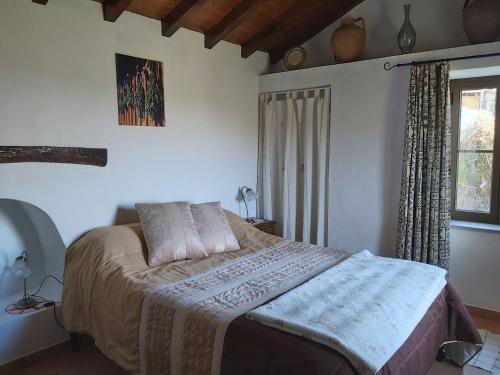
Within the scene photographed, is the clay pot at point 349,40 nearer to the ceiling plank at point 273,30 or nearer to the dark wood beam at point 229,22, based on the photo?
the ceiling plank at point 273,30

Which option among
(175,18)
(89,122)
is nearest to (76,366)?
(89,122)

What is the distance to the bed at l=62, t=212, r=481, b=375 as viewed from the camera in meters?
1.52

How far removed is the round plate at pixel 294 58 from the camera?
3929 millimetres

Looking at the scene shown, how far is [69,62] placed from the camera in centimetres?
262

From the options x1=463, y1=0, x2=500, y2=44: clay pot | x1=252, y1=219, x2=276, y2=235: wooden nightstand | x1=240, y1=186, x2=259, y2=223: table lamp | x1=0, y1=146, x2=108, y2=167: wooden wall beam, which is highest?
x1=463, y1=0, x2=500, y2=44: clay pot

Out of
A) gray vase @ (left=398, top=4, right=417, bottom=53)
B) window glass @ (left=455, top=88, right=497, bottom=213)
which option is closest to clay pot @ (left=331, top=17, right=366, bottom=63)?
gray vase @ (left=398, top=4, right=417, bottom=53)

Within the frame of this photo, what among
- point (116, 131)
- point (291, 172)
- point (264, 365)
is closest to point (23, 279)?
point (116, 131)

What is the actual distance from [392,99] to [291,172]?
1228 mm

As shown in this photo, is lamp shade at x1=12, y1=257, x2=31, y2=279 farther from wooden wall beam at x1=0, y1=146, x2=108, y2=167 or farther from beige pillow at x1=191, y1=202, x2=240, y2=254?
beige pillow at x1=191, y1=202, x2=240, y2=254

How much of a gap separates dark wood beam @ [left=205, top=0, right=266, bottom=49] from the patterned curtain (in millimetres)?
1425

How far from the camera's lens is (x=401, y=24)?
Answer: 3484 millimetres

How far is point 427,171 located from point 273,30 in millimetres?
1950

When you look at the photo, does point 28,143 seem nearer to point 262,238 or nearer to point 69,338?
point 69,338

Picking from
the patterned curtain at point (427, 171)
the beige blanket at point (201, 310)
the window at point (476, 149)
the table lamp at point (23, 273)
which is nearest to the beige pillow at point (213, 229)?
the beige blanket at point (201, 310)
